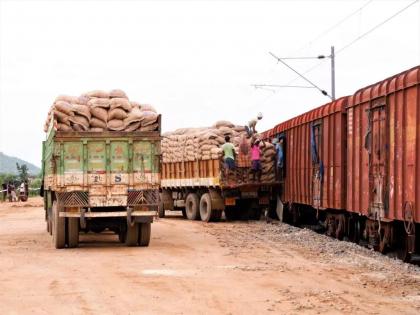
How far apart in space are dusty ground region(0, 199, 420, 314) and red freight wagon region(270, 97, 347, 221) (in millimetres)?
1276

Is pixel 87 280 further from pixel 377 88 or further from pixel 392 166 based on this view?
pixel 377 88

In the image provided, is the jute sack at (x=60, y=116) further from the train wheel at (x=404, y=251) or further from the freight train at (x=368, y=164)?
the train wheel at (x=404, y=251)

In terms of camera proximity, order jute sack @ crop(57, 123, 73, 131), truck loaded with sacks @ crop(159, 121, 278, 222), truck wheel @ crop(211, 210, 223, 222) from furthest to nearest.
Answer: truck wheel @ crop(211, 210, 223, 222) → truck loaded with sacks @ crop(159, 121, 278, 222) → jute sack @ crop(57, 123, 73, 131)

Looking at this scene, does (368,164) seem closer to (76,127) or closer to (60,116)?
(76,127)

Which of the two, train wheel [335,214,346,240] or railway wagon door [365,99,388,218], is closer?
railway wagon door [365,99,388,218]

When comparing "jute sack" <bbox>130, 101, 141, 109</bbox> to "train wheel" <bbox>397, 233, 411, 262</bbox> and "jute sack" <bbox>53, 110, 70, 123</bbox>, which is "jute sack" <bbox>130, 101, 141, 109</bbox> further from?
"train wheel" <bbox>397, 233, 411, 262</bbox>

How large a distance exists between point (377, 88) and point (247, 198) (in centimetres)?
1032

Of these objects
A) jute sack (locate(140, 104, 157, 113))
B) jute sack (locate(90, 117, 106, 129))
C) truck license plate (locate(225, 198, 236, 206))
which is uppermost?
jute sack (locate(140, 104, 157, 113))

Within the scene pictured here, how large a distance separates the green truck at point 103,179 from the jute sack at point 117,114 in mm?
444

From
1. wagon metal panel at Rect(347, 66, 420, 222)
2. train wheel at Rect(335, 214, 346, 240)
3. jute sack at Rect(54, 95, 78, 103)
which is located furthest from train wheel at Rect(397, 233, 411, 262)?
jute sack at Rect(54, 95, 78, 103)

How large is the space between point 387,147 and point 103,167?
18.1 feet

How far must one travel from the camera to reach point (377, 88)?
13.0 meters

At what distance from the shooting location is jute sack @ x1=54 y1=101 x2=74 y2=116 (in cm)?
1447

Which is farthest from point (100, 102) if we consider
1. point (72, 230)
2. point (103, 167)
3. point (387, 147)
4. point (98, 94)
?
point (387, 147)
